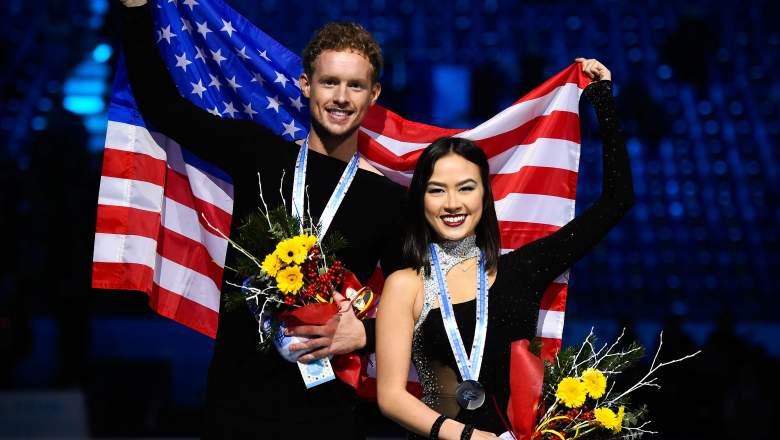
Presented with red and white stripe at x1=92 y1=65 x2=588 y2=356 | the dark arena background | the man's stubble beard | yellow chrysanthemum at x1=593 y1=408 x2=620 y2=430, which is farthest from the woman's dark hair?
the dark arena background

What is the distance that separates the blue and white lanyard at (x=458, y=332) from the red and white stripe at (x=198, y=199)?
79 cm

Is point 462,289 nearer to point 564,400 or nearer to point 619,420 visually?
point 564,400

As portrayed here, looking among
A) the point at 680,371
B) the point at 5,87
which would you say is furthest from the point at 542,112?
the point at 5,87

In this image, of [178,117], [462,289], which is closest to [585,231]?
[462,289]

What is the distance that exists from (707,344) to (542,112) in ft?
12.6

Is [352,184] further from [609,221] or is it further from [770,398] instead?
[770,398]

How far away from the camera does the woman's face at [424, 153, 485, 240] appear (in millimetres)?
2762

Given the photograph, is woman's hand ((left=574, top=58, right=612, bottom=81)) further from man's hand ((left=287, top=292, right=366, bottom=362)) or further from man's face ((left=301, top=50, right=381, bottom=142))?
man's hand ((left=287, top=292, right=366, bottom=362))

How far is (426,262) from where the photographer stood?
2.77m

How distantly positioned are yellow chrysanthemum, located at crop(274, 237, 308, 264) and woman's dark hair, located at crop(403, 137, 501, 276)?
0.34 m

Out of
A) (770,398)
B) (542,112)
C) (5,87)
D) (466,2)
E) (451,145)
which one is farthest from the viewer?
(466,2)

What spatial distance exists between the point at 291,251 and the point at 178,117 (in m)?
0.74

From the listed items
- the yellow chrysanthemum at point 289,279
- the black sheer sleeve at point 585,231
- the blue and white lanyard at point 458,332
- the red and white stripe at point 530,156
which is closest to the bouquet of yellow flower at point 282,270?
the yellow chrysanthemum at point 289,279

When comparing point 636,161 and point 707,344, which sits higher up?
point 636,161
